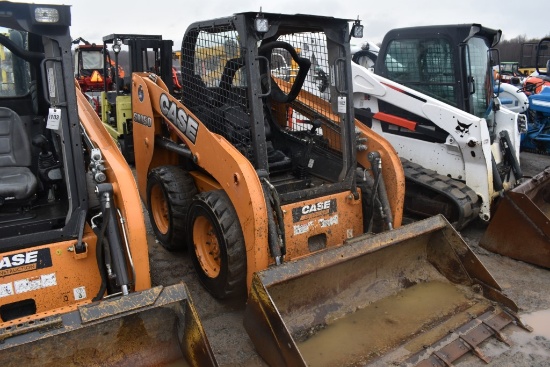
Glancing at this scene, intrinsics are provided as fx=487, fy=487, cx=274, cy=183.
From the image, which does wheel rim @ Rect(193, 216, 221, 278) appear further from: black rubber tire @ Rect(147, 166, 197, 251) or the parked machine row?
black rubber tire @ Rect(147, 166, 197, 251)

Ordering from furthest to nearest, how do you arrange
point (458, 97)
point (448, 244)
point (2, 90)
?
1. point (458, 97)
2. point (448, 244)
3. point (2, 90)

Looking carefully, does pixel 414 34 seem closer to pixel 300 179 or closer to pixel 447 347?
pixel 300 179

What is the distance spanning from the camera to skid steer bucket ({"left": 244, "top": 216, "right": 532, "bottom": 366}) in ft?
10.0

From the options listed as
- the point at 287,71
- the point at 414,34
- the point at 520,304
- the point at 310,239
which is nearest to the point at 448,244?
the point at 520,304

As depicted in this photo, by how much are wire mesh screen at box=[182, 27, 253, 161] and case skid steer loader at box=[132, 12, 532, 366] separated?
0.05 ft

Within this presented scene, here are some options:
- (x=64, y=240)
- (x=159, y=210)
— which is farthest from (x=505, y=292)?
(x=64, y=240)

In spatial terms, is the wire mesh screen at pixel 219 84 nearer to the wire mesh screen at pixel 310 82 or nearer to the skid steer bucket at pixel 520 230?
the wire mesh screen at pixel 310 82

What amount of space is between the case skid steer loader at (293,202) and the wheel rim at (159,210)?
0.08 feet

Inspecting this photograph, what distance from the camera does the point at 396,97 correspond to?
235 inches

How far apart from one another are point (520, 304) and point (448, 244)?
0.86 metres

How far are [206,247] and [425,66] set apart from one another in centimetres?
375

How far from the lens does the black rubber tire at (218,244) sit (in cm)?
368

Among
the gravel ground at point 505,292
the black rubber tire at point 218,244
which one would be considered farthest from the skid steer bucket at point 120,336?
the black rubber tire at point 218,244

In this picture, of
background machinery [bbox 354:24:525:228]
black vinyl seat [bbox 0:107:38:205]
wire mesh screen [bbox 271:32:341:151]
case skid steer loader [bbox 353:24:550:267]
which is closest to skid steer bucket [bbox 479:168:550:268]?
case skid steer loader [bbox 353:24:550:267]
